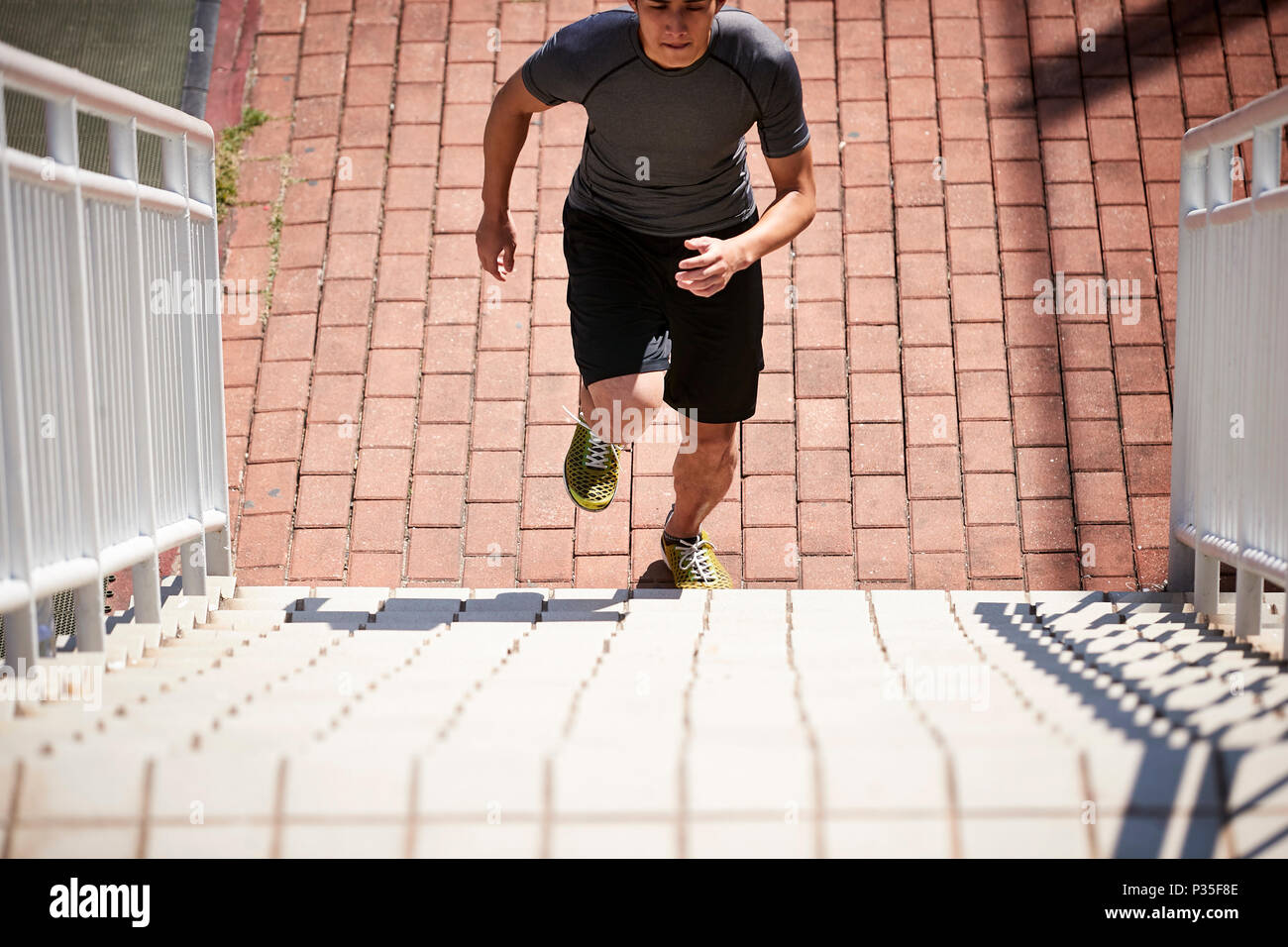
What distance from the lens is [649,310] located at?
3361 millimetres

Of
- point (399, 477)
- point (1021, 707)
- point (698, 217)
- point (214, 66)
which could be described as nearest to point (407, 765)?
point (1021, 707)

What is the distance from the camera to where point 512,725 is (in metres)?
1.69

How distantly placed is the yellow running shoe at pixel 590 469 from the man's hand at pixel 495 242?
0.60m

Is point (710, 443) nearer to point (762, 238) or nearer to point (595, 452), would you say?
point (595, 452)

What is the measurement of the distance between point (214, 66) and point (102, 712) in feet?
14.8

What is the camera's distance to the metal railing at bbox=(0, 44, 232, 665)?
6.99 ft

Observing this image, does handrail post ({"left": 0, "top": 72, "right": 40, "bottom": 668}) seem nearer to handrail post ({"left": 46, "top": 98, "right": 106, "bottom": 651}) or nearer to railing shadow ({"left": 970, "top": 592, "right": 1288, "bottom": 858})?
handrail post ({"left": 46, "top": 98, "right": 106, "bottom": 651})

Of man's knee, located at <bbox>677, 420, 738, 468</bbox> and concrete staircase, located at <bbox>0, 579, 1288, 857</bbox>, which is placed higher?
man's knee, located at <bbox>677, 420, 738, 468</bbox>

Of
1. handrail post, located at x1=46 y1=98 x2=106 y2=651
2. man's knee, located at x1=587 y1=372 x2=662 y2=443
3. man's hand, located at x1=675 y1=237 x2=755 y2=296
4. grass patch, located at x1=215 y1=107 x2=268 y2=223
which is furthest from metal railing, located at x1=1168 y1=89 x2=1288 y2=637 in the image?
grass patch, located at x1=215 y1=107 x2=268 y2=223

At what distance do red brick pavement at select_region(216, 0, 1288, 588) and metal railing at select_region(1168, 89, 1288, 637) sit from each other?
953 millimetres

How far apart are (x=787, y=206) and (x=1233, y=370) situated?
1.17 m

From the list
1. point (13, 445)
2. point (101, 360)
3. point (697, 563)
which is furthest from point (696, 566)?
point (13, 445)
